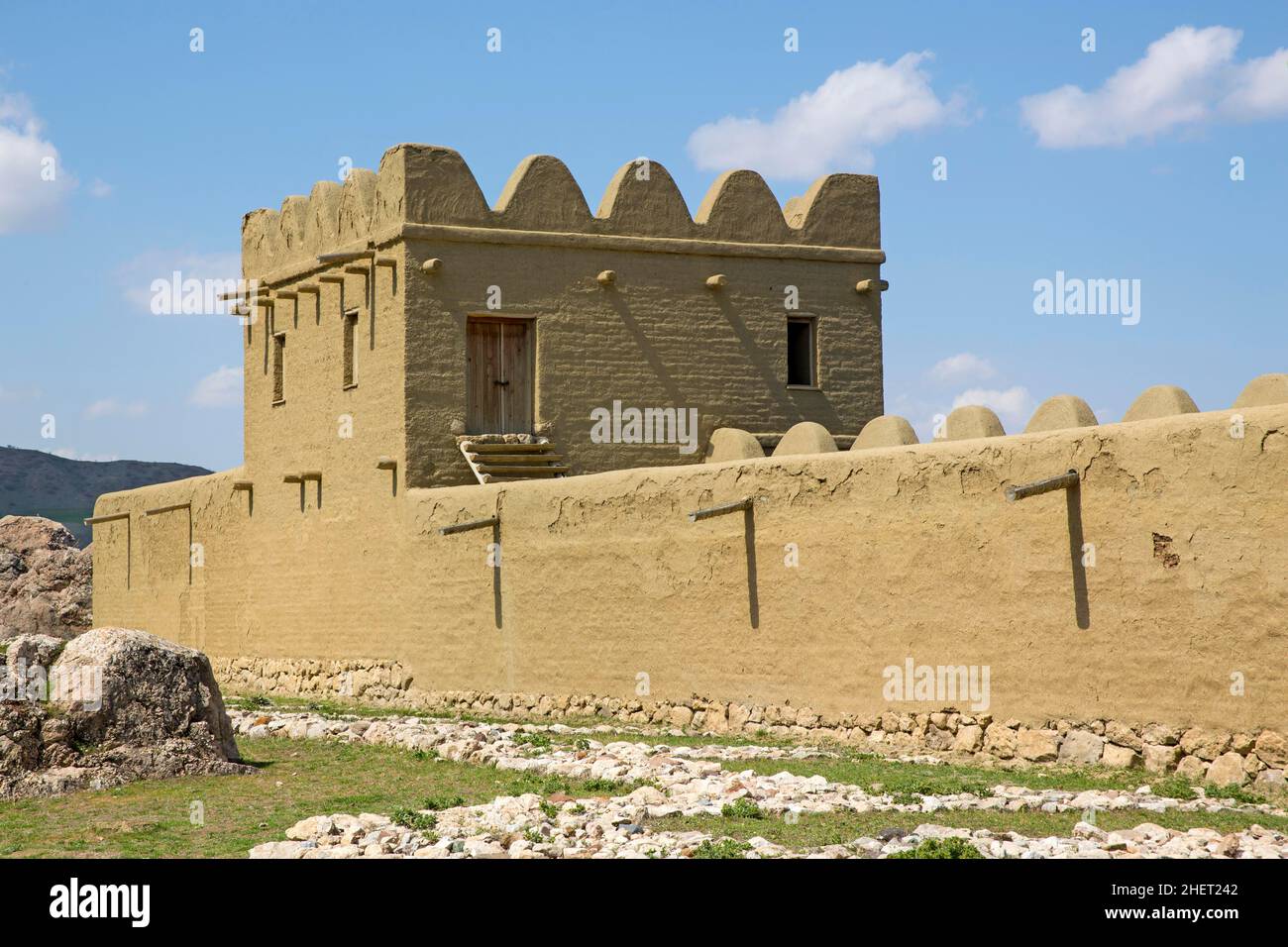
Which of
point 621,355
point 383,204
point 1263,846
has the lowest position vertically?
point 1263,846

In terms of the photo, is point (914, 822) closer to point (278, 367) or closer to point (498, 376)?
point (498, 376)

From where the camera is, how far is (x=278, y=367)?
23.8 meters

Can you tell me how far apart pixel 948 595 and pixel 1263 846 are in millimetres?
4780

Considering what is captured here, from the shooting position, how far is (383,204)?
20.5m

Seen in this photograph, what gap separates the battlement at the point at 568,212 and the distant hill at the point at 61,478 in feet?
186

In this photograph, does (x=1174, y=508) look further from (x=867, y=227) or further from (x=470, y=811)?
(x=867, y=227)

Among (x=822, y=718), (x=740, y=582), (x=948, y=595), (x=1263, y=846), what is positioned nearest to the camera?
(x=1263, y=846)

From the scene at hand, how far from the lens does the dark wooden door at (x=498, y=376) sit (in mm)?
20391

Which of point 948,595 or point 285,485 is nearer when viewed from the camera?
point 948,595

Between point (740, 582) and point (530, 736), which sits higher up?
point (740, 582)

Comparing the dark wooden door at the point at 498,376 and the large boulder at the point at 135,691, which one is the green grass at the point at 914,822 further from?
the dark wooden door at the point at 498,376

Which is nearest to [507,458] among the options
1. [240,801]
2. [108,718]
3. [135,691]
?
[135,691]
